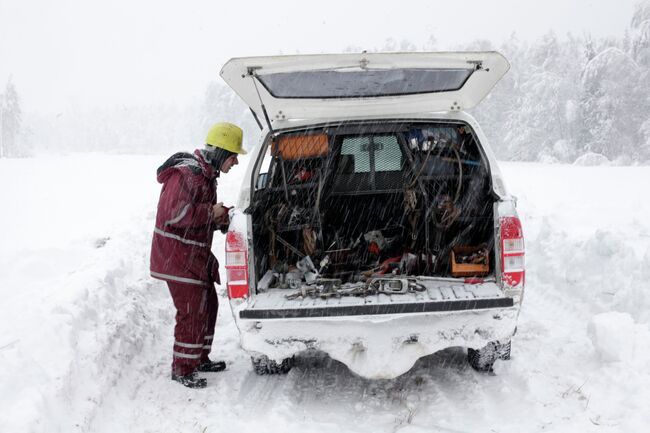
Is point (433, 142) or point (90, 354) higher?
point (433, 142)

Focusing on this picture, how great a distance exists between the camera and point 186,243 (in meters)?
4.13

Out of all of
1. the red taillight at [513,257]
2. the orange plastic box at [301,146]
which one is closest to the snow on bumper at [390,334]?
the red taillight at [513,257]

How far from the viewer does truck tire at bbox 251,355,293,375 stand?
4074mm

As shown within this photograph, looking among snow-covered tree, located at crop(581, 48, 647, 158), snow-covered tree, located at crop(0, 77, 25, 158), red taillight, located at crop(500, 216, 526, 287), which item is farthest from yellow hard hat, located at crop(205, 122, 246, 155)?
snow-covered tree, located at crop(0, 77, 25, 158)

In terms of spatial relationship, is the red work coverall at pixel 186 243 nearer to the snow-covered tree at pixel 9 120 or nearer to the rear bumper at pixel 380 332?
the rear bumper at pixel 380 332

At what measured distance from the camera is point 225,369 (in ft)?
14.5

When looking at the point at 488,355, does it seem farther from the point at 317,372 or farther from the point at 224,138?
the point at 224,138

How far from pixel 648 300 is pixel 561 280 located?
1.44 metres

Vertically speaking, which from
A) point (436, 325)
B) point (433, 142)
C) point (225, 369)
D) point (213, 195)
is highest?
point (433, 142)

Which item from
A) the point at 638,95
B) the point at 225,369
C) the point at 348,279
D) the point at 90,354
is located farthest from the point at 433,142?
the point at 638,95

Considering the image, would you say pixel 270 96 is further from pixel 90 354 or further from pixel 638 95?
pixel 638 95

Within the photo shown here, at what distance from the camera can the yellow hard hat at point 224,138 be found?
13.7 ft

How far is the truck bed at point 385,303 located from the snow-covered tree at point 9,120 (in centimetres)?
7971

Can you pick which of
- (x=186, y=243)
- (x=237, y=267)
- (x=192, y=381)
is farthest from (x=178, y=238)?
(x=192, y=381)
